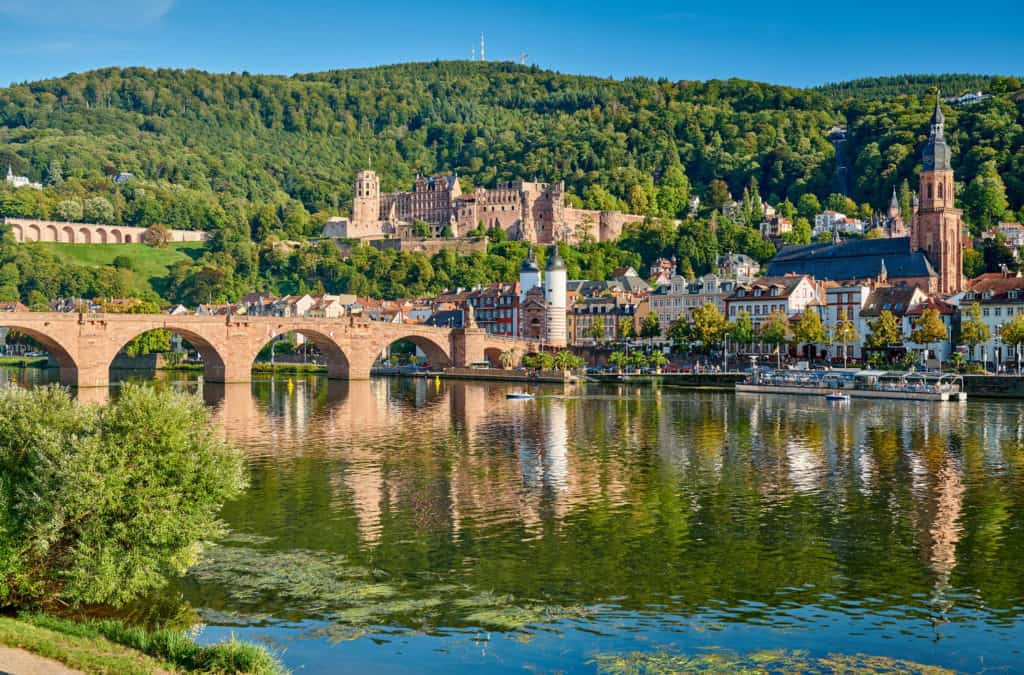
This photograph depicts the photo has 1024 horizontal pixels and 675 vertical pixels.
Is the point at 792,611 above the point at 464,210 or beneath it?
beneath

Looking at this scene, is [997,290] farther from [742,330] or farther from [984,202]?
[984,202]

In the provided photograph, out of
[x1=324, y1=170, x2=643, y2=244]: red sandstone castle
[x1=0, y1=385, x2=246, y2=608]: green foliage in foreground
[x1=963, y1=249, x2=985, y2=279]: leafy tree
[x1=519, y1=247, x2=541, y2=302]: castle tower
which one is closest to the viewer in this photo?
[x1=0, y1=385, x2=246, y2=608]: green foliage in foreground

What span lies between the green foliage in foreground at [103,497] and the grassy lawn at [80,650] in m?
2.08

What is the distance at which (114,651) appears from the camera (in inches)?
658

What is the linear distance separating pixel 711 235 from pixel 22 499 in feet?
438

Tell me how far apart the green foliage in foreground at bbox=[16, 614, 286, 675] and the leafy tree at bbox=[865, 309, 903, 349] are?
71228 mm

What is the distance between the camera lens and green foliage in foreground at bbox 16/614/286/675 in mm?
16359

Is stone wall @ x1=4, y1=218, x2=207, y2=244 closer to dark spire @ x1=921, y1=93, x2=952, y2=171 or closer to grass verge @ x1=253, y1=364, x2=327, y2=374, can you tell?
grass verge @ x1=253, y1=364, x2=327, y2=374

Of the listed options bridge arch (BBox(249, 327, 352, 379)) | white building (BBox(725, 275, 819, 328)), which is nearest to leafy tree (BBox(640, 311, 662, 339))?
white building (BBox(725, 275, 819, 328))

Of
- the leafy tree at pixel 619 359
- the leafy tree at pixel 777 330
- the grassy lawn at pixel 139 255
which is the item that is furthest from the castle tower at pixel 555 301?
the grassy lawn at pixel 139 255

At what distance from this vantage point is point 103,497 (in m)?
19.6

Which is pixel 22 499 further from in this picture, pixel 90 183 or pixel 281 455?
pixel 90 183

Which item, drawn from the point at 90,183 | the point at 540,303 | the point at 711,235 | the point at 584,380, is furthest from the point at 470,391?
the point at 90,183

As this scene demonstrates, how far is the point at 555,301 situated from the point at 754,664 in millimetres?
90631
